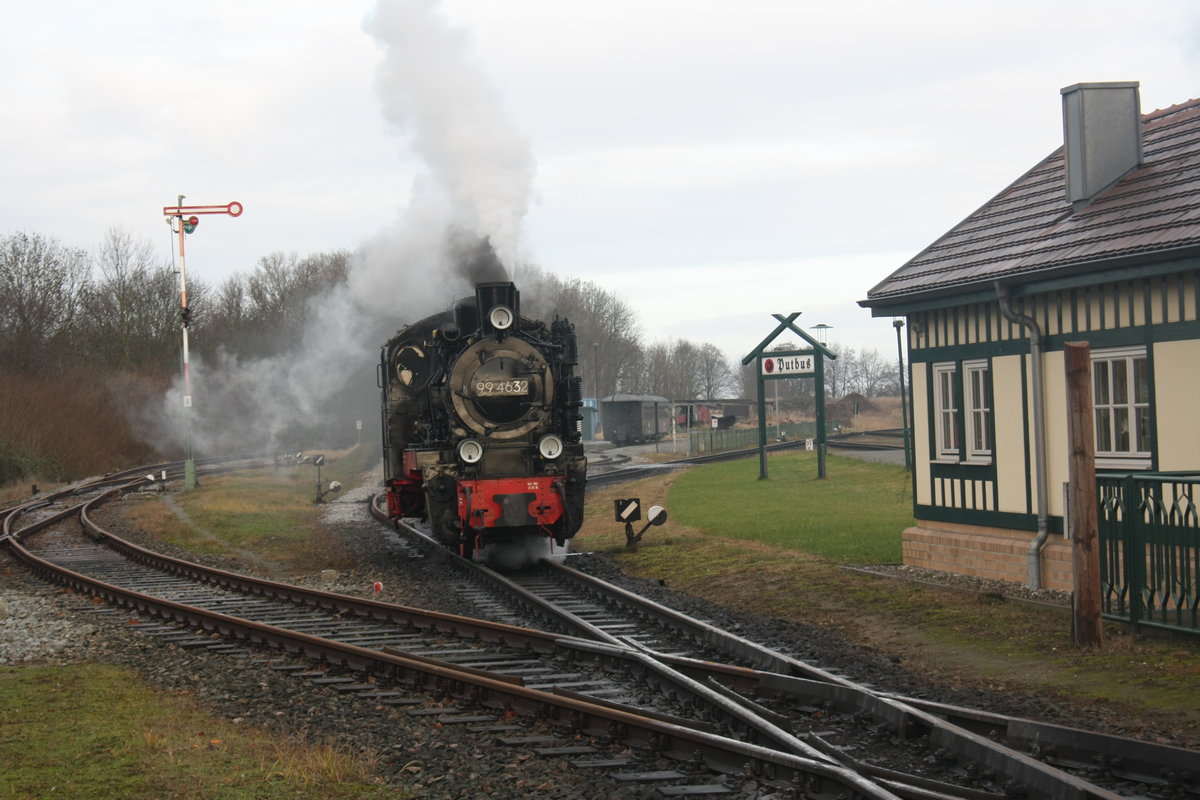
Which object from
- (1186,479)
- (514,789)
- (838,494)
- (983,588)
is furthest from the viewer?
(838,494)

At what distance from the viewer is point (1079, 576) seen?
872 centimetres

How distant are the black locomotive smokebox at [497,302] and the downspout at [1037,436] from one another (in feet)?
19.9

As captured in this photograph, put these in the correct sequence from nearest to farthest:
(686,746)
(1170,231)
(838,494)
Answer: (686,746) → (1170,231) → (838,494)

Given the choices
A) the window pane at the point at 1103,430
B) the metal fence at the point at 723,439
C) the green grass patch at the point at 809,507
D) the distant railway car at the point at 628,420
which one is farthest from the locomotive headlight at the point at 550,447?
the distant railway car at the point at 628,420

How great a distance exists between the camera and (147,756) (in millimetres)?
6688

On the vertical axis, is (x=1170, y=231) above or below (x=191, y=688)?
above

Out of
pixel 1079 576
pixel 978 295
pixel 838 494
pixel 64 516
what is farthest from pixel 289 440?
pixel 1079 576

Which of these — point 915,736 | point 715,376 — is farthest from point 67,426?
point 715,376

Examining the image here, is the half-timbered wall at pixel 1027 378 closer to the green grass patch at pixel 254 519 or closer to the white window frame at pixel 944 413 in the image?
the white window frame at pixel 944 413

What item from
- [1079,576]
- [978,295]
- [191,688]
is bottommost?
[191,688]

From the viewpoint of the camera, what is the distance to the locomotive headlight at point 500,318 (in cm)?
1468

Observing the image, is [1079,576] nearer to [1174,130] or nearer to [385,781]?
[385,781]

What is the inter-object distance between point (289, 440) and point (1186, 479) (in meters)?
49.7

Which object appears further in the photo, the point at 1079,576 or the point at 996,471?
the point at 996,471
